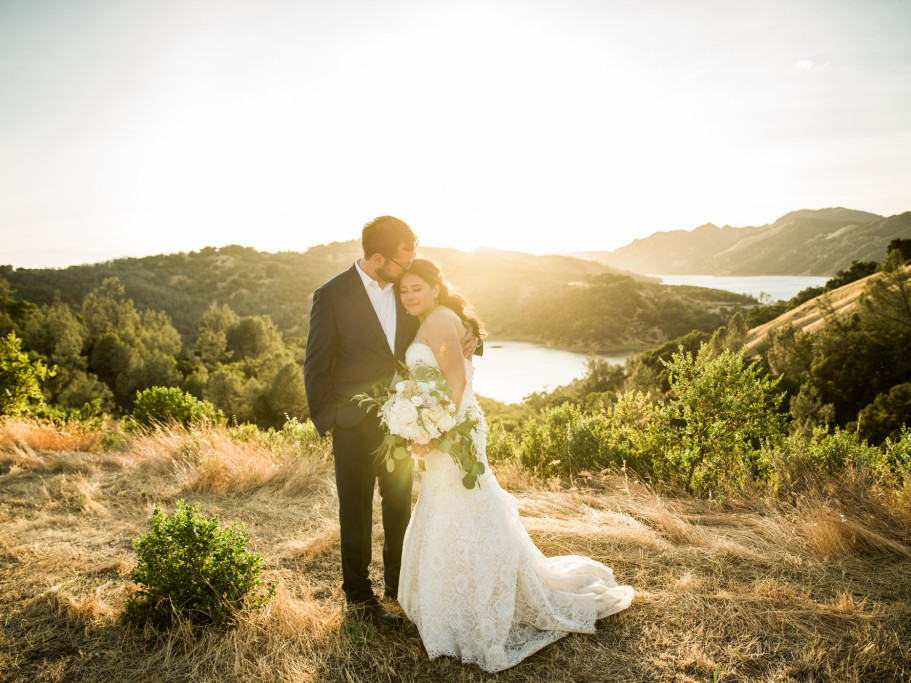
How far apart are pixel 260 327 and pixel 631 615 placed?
168 ft

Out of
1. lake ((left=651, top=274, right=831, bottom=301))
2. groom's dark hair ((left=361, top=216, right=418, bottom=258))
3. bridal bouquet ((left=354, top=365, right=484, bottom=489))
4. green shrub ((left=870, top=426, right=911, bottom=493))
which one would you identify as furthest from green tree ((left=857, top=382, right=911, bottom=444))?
lake ((left=651, top=274, right=831, bottom=301))

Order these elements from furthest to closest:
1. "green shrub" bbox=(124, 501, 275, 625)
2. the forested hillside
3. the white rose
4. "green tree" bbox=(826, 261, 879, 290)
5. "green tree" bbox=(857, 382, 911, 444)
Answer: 1. "green tree" bbox=(826, 261, 879, 290)
2. the forested hillside
3. "green tree" bbox=(857, 382, 911, 444)
4. "green shrub" bbox=(124, 501, 275, 625)
5. the white rose

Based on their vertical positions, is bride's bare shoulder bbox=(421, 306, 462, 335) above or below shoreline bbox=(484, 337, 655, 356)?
above

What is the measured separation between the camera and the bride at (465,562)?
8.23 feet

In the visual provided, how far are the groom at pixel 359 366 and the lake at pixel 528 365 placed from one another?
3858cm

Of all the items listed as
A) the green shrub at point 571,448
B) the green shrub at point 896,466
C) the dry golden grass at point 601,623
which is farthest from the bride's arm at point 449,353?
the green shrub at point 896,466

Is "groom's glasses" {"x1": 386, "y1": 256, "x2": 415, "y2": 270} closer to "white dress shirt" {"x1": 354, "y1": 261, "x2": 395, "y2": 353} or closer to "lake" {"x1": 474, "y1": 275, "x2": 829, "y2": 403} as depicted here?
"white dress shirt" {"x1": 354, "y1": 261, "x2": 395, "y2": 353}

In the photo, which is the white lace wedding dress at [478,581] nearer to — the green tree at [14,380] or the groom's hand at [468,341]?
the groom's hand at [468,341]

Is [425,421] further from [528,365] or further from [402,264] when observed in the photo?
[528,365]

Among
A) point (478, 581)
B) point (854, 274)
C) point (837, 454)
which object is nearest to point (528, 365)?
point (854, 274)

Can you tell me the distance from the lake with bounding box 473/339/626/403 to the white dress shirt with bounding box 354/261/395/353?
40809 millimetres

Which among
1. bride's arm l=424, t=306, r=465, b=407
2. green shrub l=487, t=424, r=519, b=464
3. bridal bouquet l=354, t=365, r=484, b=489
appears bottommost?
green shrub l=487, t=424, r=519, b=464

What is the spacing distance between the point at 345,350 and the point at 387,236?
27.5 inches

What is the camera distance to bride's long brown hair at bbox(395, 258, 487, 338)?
8.47ft
